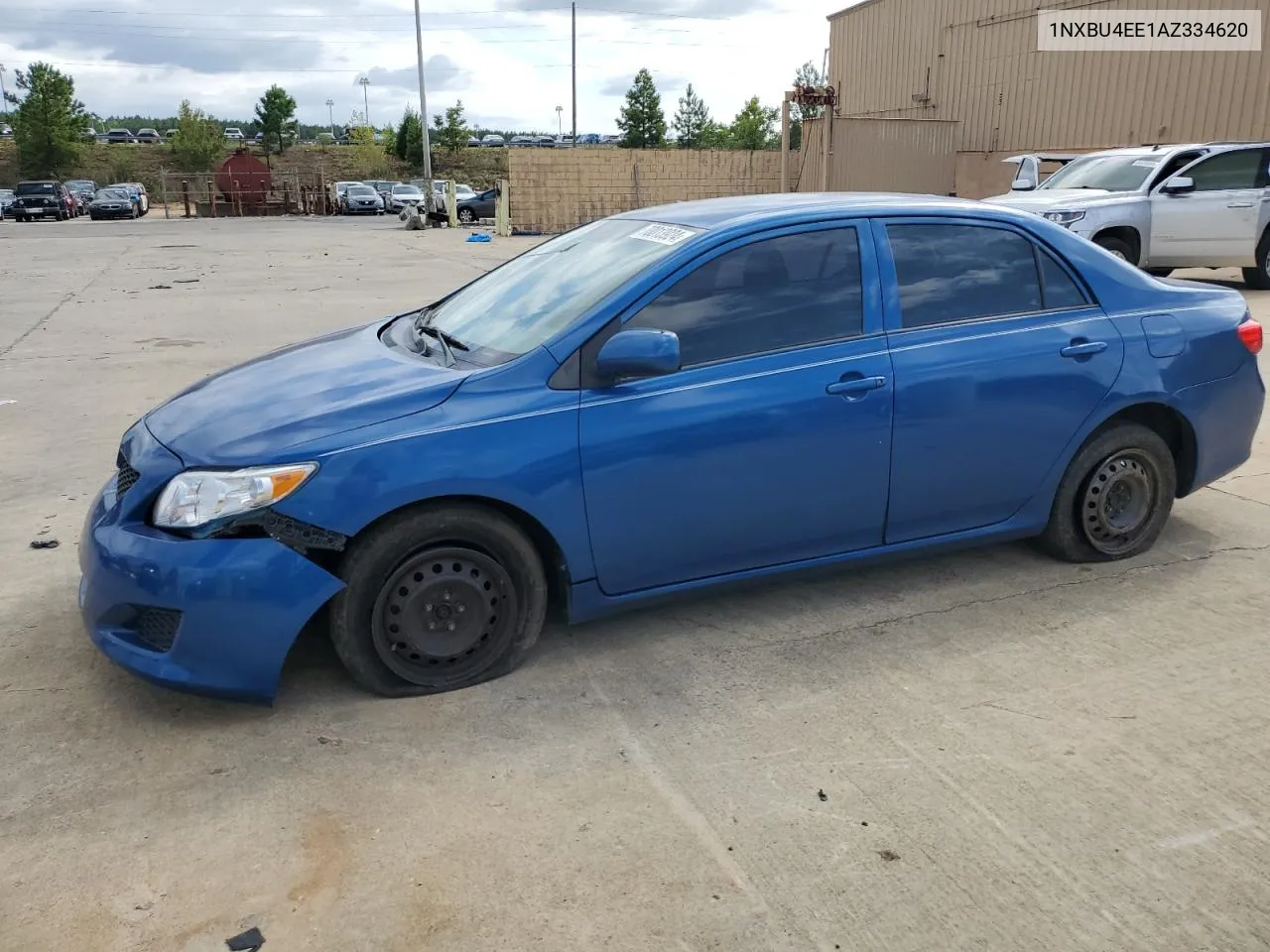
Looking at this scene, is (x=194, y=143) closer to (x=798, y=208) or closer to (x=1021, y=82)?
(x=1021, y=82)

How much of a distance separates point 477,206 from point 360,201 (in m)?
10.7

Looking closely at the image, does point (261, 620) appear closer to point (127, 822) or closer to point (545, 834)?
point (127, 822)

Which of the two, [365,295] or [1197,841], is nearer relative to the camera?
[1197,841]

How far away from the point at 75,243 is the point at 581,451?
26809 millimetres

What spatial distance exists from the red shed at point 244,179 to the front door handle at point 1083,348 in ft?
150

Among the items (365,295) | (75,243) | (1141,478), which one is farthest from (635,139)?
(1141,478)

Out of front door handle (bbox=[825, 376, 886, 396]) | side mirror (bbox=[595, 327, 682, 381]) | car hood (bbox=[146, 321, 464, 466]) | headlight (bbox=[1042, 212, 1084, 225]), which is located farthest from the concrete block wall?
side mirror (bbox=[595, 327, 682, 381])

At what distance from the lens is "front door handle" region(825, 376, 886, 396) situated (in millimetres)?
3752

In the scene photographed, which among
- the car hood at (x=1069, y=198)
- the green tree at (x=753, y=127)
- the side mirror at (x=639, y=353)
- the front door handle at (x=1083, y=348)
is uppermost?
the green tree at (x=753, y=127)

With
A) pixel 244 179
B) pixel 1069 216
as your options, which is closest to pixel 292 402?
pixel 1069 216

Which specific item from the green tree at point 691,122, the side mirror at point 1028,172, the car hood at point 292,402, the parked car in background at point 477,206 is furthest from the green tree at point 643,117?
the car hood at point 292,402

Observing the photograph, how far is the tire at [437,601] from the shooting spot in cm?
328

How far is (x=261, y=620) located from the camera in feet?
10.3

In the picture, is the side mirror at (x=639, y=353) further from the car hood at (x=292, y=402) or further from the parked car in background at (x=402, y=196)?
the parked car in background at (x=402, y=196)
